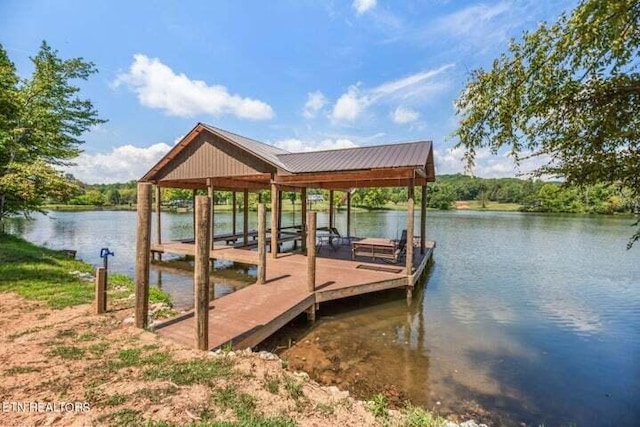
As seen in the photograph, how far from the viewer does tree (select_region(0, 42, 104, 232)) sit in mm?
9266

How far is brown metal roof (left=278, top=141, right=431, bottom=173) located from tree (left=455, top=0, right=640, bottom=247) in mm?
4216

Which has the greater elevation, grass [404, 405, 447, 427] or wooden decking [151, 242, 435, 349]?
wooden decking [151, 242, 435, 349]

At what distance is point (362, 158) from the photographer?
978cm

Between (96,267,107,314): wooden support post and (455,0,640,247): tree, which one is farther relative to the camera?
(96,267,107,314): wooden support post

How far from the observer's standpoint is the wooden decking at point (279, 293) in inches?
198

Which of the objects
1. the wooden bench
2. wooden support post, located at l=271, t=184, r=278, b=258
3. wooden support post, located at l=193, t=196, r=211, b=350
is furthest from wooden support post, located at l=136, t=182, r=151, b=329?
the wooden bench

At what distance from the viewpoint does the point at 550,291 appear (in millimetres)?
9727

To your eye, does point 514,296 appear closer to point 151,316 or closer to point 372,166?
point 372,166

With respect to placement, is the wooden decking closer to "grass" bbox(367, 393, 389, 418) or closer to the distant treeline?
"grass" bbox(367, 393, 389, 418)

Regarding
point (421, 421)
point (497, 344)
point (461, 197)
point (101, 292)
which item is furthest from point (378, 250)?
point (461, 197)

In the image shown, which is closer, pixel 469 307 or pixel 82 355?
pixel 82 355

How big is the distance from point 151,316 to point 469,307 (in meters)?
7.74

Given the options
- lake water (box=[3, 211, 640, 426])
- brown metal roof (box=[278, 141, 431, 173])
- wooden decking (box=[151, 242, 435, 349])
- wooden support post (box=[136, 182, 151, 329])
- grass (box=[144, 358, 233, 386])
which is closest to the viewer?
grass (box=[144, 358, 233, 386])

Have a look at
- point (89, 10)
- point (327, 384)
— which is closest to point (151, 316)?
point (327, 384)
